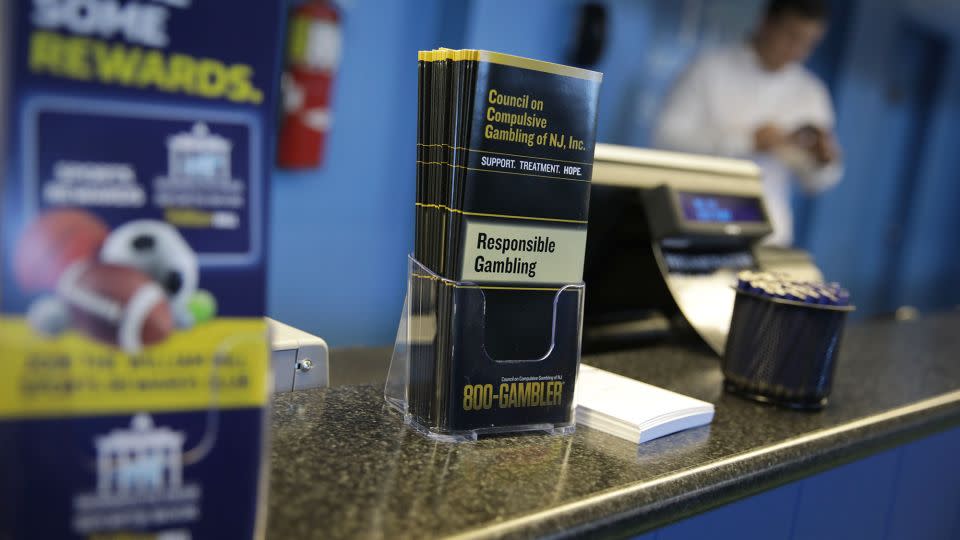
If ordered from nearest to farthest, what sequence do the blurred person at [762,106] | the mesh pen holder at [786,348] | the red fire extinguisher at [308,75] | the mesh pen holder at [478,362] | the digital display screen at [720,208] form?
the mesh pen holder at [478,362] < the mesh pen holder at [786,348] < the digital display screen at [720,208] < the red fire extinguisher at [308,75] < the blurred person at [762,106]

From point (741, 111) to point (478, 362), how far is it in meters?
3.19

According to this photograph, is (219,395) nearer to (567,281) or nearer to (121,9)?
(121,9)

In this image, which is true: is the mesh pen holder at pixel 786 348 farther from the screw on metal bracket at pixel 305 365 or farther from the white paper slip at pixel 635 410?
the screw on metal bracket at pixel 305 365

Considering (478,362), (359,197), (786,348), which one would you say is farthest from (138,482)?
(359,197)

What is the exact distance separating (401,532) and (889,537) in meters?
1.04

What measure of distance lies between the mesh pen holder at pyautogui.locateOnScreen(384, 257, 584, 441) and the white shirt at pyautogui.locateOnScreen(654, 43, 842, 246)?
2673 mm

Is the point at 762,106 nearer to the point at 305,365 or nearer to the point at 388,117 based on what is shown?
the point at 388,117

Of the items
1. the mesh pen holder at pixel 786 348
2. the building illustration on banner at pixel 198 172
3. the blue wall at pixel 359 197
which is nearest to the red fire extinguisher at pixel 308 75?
the blue wall at pixel 359 197

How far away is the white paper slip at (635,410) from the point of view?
941 mm

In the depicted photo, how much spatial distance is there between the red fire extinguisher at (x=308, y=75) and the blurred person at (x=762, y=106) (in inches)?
59.7

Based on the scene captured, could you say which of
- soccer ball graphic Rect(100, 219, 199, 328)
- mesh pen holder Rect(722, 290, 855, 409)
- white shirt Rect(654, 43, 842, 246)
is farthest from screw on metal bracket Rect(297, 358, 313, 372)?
white shirt Rect(654, 43, 842, 246)

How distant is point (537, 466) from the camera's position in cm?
82

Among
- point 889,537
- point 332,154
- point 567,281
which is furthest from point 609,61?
point 567,281

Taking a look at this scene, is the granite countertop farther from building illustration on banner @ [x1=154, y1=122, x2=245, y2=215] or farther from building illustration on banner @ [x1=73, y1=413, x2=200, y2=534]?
building illustration on banner @ [x1=154, y1=122, x2=245, y2=215]
